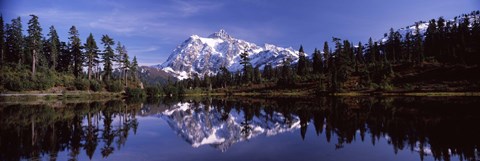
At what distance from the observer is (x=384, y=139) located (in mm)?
17609

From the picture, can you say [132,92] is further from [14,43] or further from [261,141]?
[261,141]

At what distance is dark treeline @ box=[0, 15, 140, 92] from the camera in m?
69.9

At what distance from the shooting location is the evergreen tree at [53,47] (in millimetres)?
85300

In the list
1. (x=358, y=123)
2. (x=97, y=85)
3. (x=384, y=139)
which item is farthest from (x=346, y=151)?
(x=97, y=85)

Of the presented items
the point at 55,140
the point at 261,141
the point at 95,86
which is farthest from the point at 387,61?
the point at 55,140

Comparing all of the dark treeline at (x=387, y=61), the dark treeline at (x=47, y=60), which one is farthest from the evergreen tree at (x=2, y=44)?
the dark treeline at (x=387, y=61)

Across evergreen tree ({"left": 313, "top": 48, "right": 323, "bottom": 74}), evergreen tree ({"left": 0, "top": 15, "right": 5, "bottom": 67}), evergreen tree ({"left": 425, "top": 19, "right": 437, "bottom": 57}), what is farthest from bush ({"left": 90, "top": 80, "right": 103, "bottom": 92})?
evergreen tree ({"left": 425, "top": 19, "right": 437, "bottom": 57})

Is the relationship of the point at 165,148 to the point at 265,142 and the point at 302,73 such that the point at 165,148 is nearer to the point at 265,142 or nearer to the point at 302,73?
the point at 265,142

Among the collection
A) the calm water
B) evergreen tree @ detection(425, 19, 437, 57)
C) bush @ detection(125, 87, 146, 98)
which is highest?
evergreen tree @ detection(425, 19, 437, 57)

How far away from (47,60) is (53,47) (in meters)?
5.79

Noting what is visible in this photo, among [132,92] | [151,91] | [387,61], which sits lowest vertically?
[132,92]

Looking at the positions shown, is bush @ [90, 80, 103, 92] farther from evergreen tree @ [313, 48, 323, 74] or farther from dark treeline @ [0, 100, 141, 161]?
evergreen tree @ [313, 48, 323, 74]

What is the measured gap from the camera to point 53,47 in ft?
281

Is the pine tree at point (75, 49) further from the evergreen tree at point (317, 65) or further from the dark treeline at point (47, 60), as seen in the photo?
the evergreen tree at point (317, 65)
